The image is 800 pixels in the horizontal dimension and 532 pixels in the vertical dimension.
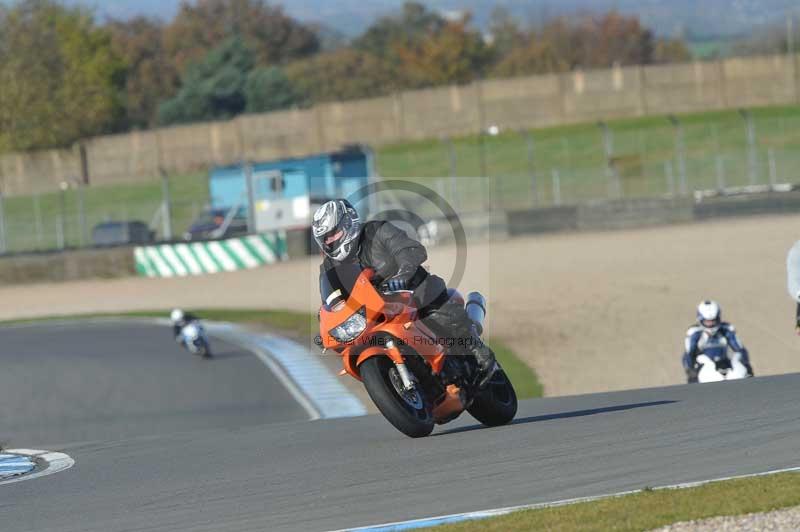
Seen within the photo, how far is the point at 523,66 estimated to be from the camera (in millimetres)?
96250

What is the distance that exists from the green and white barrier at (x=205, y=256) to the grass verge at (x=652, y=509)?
104 ft

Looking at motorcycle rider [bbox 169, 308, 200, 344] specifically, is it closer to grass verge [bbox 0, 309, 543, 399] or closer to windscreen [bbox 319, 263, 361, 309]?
grass verge [bbox 0, 309, 543, 399]

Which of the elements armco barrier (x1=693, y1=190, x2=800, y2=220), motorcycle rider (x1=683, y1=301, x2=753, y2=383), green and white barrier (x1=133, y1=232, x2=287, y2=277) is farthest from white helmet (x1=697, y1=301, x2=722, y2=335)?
green and white barrier (x1=133, y1=232, x2=287, y2=277)

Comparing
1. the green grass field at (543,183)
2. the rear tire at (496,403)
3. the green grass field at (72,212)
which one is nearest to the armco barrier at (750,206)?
the green grass field at (543,183)

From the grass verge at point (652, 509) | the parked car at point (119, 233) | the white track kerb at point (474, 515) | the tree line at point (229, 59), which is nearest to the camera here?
the grass verge at point (652, 509)

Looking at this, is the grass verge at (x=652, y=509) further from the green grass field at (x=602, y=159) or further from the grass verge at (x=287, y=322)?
the green grass field at (x=602, y=159)

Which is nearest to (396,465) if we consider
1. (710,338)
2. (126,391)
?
(710,338)

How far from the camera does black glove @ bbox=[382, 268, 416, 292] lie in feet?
27.1

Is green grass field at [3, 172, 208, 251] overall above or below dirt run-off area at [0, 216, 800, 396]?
above

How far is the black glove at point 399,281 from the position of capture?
27.1ft

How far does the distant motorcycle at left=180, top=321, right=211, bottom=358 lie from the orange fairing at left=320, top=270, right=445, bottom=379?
1405 centimetres

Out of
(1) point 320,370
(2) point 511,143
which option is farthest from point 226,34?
(1) point 320,370

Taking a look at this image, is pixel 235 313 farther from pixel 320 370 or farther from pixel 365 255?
pixel 365 255

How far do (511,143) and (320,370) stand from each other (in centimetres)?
4260
